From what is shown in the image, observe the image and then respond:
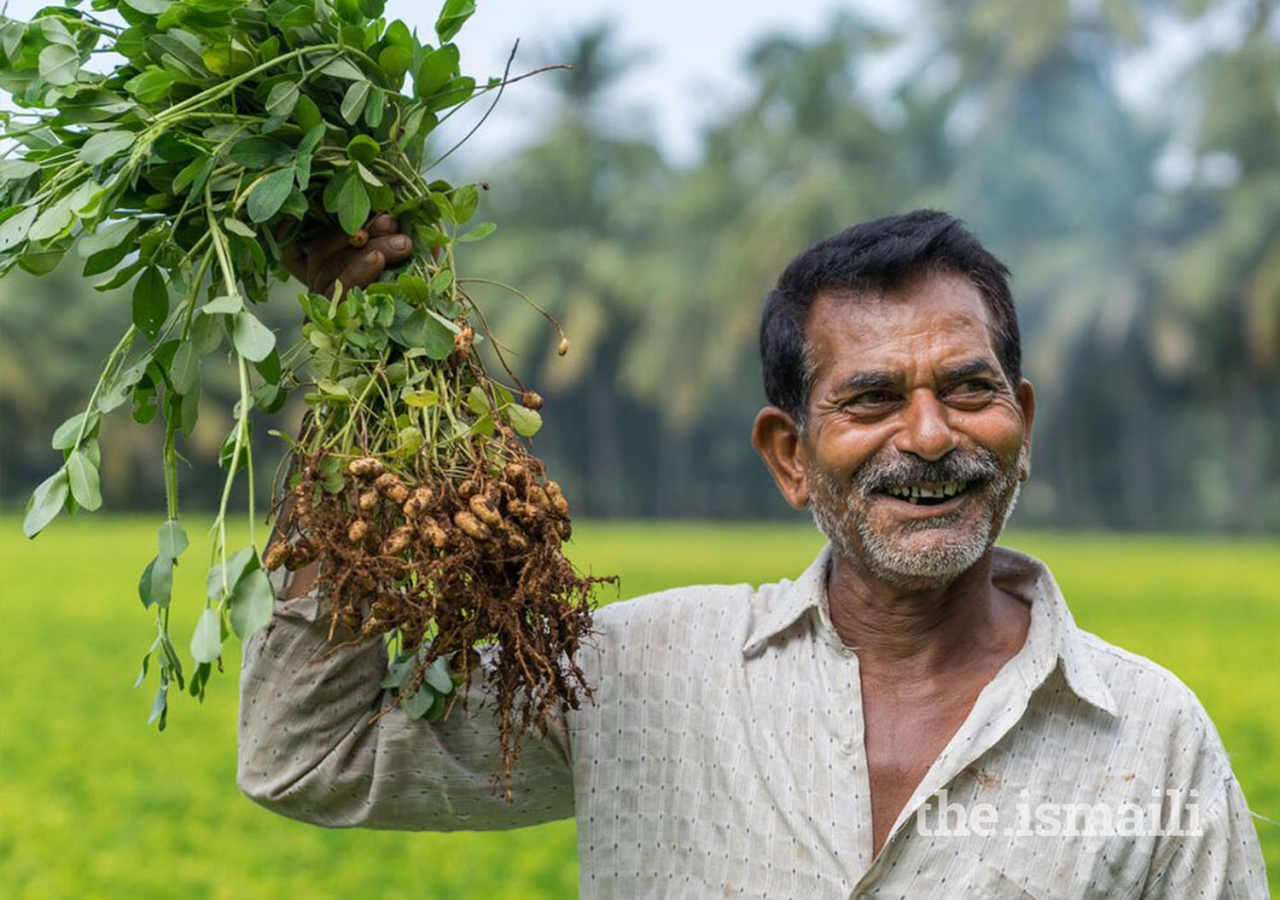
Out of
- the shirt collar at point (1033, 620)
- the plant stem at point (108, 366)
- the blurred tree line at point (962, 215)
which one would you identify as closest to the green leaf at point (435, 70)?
the plant stem at point (108, 366)

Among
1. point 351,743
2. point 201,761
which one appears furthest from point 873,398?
point 201,761

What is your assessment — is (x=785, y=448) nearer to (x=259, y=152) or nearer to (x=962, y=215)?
(x=259, y=152)

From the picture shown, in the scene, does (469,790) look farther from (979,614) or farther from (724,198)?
(724,198)

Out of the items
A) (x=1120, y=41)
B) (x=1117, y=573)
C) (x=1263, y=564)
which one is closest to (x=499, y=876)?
(x=1117, y=573)

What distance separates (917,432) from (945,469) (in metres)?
0.07

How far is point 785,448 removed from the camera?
2.56m

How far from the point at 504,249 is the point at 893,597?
3904 cm

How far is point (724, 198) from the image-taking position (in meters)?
39.4

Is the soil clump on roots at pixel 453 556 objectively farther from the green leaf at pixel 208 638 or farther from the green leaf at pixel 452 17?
the green leaf at pixel 452 17

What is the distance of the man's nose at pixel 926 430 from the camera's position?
2209mm

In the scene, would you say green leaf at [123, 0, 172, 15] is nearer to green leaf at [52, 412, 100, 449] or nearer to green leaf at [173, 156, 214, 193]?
green leaf at [173, 156, 214, 193]

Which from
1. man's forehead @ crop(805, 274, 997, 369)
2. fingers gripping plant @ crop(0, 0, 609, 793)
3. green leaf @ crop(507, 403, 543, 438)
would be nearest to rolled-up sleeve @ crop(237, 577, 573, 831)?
fingers gripping plant @ crop(0, 0, 609, 793)

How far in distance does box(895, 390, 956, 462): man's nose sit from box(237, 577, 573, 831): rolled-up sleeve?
2.26ft

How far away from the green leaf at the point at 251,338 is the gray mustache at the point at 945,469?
36.4 inches
